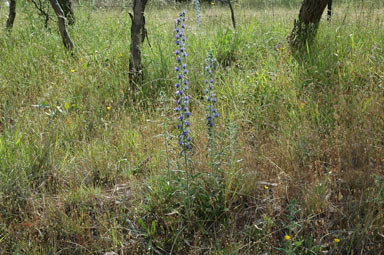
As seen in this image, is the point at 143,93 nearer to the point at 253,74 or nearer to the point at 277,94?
the point at 253,74

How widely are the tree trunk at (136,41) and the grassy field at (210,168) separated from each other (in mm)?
133

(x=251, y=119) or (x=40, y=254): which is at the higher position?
(x=251, y=119)

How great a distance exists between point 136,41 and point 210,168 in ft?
6.76

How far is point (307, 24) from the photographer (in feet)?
15.4

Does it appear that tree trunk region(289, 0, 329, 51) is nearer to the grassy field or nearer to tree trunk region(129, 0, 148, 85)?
the grassy field

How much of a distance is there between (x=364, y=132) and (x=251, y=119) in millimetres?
976

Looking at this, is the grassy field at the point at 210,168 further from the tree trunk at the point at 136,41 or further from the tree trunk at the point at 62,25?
the tree trunk at the point at 62,25

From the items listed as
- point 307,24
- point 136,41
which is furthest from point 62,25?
point 307,24

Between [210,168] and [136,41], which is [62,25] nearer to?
[136,41]

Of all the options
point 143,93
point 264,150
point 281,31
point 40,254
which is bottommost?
point 40,254

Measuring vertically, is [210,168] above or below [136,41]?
below

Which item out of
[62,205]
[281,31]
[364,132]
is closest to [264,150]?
[364,132]

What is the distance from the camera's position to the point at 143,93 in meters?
3.89

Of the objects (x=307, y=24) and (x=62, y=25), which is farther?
(x=62, y=25)
